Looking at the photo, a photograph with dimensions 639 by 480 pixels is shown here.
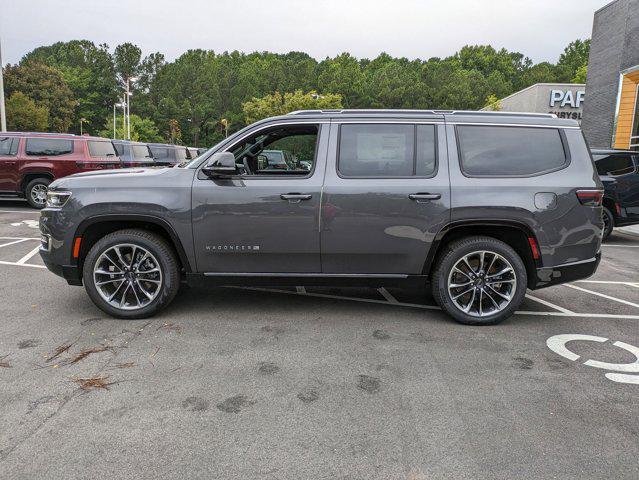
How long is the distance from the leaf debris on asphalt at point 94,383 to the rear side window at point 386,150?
2.61 m

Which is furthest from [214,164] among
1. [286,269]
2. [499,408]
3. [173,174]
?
[499,408]

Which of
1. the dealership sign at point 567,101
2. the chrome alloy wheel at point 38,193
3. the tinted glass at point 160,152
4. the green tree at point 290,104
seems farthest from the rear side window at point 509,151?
the green tree at point 290,104

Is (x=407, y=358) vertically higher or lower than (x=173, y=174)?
lower

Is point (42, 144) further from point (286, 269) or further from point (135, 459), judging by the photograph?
point (135, 459)

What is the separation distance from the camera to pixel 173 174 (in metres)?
4.77

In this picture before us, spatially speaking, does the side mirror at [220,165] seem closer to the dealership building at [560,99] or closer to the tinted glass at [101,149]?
the tinted glass at [101,149]

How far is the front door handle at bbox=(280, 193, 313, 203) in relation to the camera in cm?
464

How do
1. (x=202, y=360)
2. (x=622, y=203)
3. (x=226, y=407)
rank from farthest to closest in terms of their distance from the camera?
(x=622, y=203)
(x=202, y=360)
(x=226, y=407)

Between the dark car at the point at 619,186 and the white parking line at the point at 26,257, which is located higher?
the dark car at the point at 619,186

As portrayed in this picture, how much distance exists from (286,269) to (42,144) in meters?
11.4

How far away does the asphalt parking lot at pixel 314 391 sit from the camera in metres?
2.66

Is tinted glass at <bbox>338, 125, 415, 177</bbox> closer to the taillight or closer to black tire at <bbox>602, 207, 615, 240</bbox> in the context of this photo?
the taillight

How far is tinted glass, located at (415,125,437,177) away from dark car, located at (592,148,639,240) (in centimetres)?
732

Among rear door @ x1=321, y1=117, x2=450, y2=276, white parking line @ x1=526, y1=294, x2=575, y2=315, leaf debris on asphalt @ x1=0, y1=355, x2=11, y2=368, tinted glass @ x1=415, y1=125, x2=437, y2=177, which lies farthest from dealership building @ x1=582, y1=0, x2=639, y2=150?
leaf debris on asphalt @ x1=0, y1=355, x2=11, y2=368
